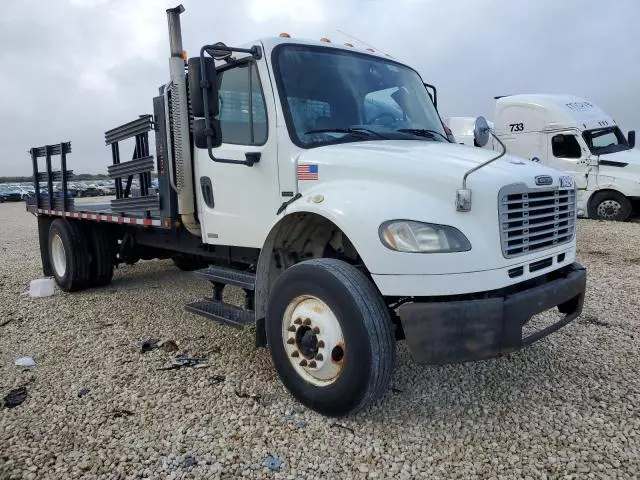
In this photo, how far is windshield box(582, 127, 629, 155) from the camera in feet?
40.9

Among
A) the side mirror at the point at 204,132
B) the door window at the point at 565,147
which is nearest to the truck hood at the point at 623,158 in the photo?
the door window at the point at 565,147

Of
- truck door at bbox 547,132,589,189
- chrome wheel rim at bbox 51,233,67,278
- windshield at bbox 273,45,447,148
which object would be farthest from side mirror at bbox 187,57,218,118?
truck door at bbox 547,132,589,189

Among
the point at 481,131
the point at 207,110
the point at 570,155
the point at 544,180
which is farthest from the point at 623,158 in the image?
the point at 207,110

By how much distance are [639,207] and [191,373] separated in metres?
12.6

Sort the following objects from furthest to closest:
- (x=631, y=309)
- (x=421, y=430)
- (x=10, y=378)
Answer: (x=631, y=309) < (x=10, y=378) < (x=421, y=430)

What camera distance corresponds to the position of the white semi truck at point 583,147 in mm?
12219

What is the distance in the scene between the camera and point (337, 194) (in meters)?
3.21

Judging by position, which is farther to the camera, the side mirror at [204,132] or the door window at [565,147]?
the door window at [565,147]

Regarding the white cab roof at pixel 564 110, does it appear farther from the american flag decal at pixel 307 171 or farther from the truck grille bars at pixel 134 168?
the american flag decal at pixel 307 171

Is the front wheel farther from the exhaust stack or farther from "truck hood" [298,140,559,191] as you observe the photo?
the exhaust stack

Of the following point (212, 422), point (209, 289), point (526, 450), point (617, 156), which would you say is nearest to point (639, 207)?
point (617, 156)

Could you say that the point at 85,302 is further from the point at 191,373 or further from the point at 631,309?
the point at 631,309

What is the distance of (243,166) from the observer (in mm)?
3914

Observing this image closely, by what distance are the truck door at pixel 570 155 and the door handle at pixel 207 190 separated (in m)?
10.7
